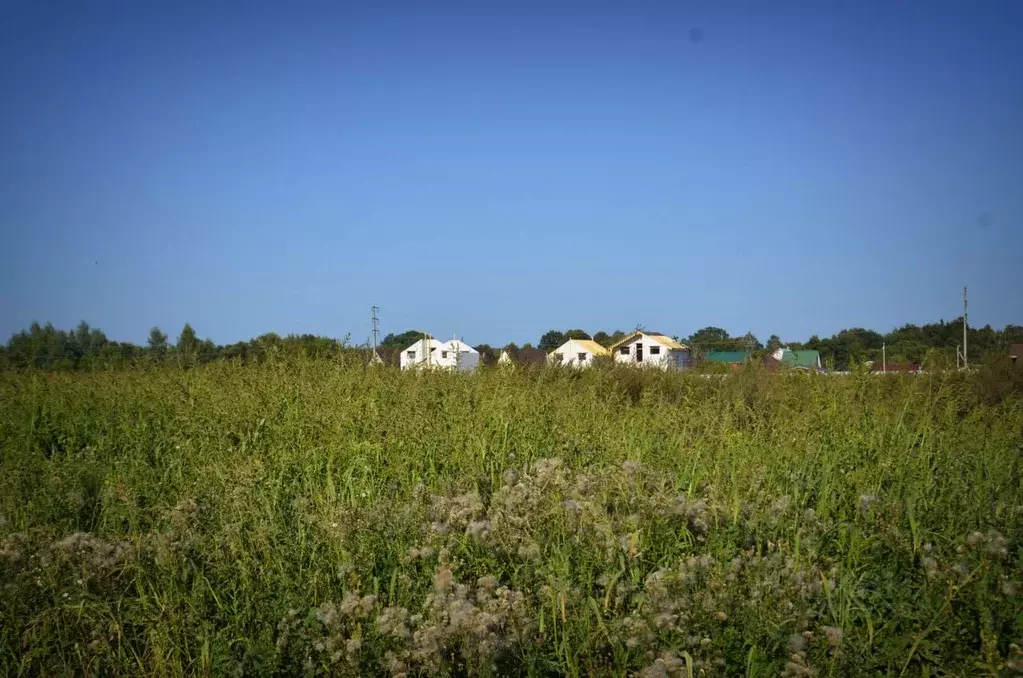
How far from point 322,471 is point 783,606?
3.37 metres

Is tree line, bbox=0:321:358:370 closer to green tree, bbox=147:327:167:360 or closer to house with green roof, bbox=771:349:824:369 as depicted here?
green tree, bbox=147:327:167:360

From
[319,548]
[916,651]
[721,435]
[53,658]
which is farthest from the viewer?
[721,435]

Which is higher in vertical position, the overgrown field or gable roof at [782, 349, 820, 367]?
gable roof at [782, 349, 820, 367]

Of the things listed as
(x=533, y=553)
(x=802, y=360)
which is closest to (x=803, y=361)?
(x=802, y=360)

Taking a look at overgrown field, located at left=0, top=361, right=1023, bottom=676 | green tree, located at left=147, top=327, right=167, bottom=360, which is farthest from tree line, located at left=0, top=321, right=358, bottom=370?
overgrown field, located at left=0, top=361, right=1023, bottom=676

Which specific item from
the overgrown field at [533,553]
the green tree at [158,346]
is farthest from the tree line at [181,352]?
the overgrown field at [533,553]

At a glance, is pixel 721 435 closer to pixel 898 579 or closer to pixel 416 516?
pixel 898 579

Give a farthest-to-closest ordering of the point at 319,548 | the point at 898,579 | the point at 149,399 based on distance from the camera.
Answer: the point at 149,399 < the point at 319,548 < the point at 898,579

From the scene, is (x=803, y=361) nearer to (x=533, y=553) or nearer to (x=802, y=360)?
(x=802, y=360)

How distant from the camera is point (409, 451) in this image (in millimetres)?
5180

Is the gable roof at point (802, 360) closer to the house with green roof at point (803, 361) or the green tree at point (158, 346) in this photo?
the house with green roof at point (803, 361)

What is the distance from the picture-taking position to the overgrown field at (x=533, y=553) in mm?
2863

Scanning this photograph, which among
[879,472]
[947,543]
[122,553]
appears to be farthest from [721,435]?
[122,553]

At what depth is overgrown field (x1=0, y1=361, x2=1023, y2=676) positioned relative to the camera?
9.39ft
